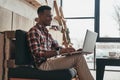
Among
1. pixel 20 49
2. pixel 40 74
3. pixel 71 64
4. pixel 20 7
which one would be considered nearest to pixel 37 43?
pixel 20 49

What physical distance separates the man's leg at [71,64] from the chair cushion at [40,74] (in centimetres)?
9

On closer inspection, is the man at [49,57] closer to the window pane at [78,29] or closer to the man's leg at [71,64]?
the man's leg at [71,64]

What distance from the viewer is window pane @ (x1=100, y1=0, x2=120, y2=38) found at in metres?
5.57

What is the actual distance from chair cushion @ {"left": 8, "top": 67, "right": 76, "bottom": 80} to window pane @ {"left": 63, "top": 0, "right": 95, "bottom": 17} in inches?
134

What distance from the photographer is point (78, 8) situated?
587 cm

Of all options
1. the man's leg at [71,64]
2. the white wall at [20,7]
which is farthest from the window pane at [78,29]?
the man's leg at [71,64]

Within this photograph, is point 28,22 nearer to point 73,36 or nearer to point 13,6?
point 13,6

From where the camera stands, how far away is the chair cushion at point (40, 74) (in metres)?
2.46

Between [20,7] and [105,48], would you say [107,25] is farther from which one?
[20,7]

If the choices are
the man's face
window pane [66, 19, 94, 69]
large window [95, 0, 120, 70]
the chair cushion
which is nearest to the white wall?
the man's face

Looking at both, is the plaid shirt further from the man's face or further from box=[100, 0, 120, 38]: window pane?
box=[100, 0, 120, 38]: window pane

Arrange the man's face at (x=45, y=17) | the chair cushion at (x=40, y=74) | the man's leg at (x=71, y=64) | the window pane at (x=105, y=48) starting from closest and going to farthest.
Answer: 1. the chair cushion at (x=40, y=74)
2. the man's leg at (x=71, y=64)
3. the man's face at (x=45, y=17)
4. the window pane at (x=105, y=48)

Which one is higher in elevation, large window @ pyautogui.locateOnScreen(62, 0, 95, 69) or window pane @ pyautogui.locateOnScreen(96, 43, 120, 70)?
large window @ pyautogui.locateOnScreen(62, 0, 95, 69)

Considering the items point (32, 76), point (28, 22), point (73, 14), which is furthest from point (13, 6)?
point (73, 14)
